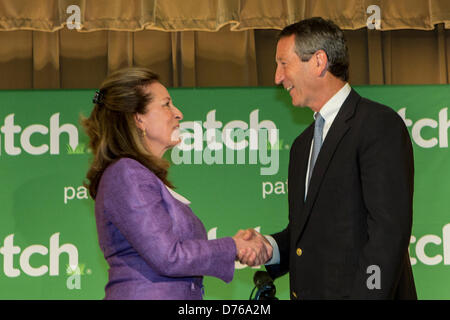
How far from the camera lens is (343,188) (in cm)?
202

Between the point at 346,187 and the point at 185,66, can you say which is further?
the point at 185,66

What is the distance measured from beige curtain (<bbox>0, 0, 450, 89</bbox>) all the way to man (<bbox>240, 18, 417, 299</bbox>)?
1.54 m

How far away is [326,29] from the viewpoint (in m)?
2.27


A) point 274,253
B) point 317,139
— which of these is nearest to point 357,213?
point 317,139

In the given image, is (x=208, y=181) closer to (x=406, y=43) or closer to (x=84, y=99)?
(x=84, y=99)

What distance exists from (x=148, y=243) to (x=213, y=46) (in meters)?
2.48

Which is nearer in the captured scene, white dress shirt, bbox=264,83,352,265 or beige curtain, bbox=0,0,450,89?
white dress shirt, bbox=264,83,352,265

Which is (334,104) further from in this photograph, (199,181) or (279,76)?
(199,181)

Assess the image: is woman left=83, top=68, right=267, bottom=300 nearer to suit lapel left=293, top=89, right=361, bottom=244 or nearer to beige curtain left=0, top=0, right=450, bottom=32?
suit lapel left=293, top=89, right=361, bottom=244

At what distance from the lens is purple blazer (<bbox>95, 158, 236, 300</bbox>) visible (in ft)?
6.48

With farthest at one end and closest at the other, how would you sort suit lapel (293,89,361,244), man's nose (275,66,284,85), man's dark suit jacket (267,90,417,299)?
man's nose (275,66,284,85), suit lapel (293,89,361,244), man's dark suit jacket (267,90,417,299)

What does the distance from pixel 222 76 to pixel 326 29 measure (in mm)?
1987

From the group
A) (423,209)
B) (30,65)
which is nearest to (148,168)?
(423,209)

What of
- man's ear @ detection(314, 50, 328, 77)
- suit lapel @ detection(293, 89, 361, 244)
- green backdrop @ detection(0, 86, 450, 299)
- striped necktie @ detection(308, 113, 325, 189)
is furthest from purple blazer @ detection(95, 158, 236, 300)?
green backdrop @ detection(0, 86, 450, 299)
